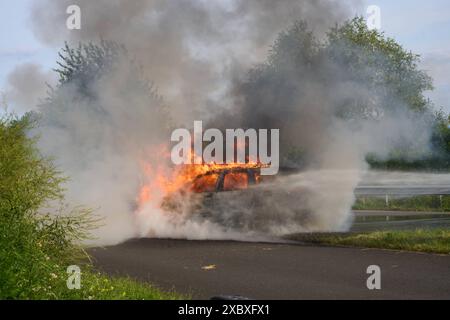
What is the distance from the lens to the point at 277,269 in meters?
10.6

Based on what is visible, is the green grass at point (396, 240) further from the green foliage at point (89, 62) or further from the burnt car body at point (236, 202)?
the green foliage at point (89, 62)

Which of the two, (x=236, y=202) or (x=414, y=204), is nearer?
(x=236, y=202)

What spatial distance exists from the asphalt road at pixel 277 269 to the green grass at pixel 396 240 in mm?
477

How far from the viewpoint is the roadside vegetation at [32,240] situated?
7055mm

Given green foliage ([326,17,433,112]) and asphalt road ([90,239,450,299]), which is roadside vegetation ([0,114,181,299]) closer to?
asphalt road ([90,239,450,299])

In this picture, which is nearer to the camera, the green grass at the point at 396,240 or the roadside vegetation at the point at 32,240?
the roadside vegetation at the point at 32,240

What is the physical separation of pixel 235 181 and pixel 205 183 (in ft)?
2.54

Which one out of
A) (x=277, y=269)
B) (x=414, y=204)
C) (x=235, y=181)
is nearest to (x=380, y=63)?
(x=414, y=204)

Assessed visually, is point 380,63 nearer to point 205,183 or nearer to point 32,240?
point 205,183

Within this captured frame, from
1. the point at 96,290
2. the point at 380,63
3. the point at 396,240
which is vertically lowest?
the point at 96,290

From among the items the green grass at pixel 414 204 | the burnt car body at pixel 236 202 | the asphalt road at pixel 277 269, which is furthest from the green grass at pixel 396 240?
the green grass at pixel 414 204

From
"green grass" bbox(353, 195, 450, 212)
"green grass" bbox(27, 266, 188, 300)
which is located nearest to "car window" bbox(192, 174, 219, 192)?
"green grass" bbox(27, 266, 188, 300)
